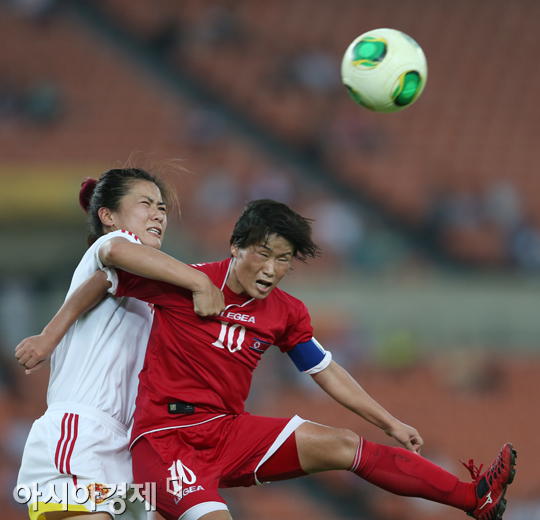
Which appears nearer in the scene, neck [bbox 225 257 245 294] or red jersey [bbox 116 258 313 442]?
red jersey [bbox 116 258 313 442]

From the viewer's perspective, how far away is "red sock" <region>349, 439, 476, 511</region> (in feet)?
9.00

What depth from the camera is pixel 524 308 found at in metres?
9.00

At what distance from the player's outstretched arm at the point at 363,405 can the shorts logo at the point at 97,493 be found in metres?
0.95

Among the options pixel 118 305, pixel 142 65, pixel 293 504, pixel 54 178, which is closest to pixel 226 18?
pixel 142 65

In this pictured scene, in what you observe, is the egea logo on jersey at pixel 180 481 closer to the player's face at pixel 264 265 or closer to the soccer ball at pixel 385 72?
the player's face at pixel 264 265

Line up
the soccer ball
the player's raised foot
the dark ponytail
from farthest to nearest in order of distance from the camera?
1. the soccer ball
2. the dark ponytail
3. the player's raised foot

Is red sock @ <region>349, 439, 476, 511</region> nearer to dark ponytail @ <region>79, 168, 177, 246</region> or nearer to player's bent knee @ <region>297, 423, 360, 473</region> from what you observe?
player's bent knee @ <region>297, 423, 360, 473</region>

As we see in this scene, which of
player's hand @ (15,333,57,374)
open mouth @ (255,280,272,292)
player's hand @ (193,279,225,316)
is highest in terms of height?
open mouth @ (255,280,272,292)

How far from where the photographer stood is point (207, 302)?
268 centimetres

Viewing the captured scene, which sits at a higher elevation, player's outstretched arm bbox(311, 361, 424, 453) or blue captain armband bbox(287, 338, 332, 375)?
blue captain armband bbox(287, 338, 332, 375)

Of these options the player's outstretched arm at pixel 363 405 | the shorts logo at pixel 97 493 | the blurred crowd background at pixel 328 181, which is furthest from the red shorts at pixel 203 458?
the blurred crowd background at pixel 328 181

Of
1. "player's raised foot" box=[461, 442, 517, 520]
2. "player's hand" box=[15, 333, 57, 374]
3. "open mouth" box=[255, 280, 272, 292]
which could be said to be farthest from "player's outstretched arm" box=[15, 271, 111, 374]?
"player's raised foot" box=[461, 442, 517, 520]

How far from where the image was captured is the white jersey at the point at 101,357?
2.75 m

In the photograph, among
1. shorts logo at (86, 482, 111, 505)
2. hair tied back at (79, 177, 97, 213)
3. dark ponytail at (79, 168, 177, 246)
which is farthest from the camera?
hair tied back at (79, 177, 97, 213)
